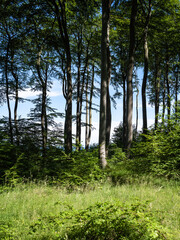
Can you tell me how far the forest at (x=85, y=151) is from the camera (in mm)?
3023

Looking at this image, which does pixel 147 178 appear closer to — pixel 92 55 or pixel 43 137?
pixel 43 137

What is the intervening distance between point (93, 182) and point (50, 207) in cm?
299

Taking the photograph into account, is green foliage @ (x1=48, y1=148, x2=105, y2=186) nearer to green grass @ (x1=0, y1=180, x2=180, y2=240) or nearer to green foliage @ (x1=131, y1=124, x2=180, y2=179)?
green grass @ (x1=0, y1=180, x2=180, y2=240)

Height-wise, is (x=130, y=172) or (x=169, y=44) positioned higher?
(x=169, y=44)

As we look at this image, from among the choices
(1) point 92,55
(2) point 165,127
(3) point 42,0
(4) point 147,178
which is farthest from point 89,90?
(4) point 147,178

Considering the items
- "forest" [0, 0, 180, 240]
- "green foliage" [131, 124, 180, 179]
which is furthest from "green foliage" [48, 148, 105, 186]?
"green foliage" [131, 124, 180, 179]

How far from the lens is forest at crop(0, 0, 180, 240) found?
9.92 feet

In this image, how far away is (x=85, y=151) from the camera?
331 inches

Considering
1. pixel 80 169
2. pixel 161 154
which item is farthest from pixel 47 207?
pixel 161 154

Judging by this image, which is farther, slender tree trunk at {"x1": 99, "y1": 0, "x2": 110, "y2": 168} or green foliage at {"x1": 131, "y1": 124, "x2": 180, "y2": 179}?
slender tree trunk at {"x1": 99, "y1": 0, "x2": 110, "y2": 168}

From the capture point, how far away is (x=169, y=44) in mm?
19406

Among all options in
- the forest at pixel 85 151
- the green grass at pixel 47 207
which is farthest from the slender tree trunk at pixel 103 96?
the green grass at pixel 47 207

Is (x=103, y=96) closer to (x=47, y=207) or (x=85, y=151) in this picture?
(x=85, y=151)

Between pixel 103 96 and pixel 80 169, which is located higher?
pixel 103 96
